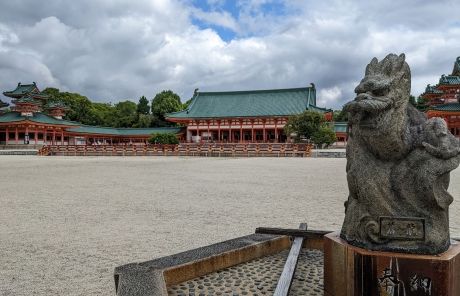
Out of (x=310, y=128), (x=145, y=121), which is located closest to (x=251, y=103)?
(x=310, y=128)

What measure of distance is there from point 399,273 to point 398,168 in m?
0.72

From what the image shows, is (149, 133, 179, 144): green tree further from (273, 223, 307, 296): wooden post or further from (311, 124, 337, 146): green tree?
(273, 223, 307, 296): wooden post

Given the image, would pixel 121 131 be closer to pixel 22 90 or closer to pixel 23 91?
pixel 23 91

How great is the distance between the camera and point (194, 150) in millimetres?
32719

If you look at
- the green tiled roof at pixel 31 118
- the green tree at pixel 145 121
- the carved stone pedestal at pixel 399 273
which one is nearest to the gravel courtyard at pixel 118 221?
the carved stone pedestal at pixel 399 273

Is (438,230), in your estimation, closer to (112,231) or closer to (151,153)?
(112,231)

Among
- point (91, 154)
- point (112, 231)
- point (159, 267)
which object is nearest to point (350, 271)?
point (159, 267)

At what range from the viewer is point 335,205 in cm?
717

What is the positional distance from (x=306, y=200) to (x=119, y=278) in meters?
5.69

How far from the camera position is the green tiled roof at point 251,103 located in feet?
139

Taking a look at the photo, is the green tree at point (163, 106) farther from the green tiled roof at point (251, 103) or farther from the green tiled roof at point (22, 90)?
the green tiled roof at point (22, 90)

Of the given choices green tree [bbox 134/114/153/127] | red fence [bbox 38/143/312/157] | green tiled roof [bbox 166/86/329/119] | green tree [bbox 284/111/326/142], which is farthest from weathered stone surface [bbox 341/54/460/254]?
green tree [bbox 134/114/153/127]

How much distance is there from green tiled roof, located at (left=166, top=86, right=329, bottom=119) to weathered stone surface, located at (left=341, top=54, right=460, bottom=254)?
38.3 metres

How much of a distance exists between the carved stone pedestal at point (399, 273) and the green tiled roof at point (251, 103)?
1514 inches
